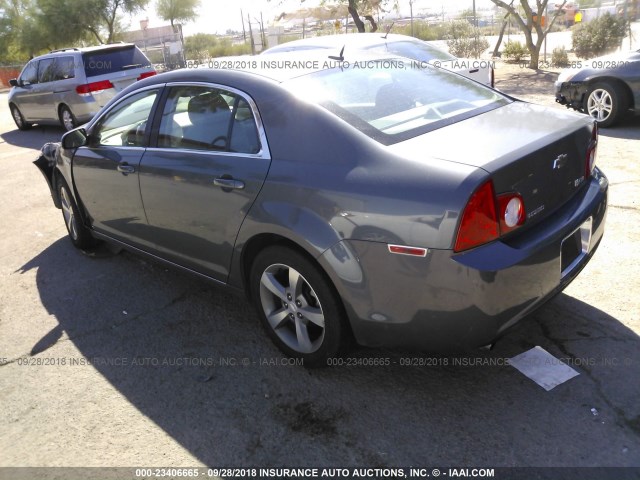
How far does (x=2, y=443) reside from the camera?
10.1ft

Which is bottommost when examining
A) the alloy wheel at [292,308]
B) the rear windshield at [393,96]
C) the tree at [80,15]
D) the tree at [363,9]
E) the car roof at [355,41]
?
the alloy wheel at [292,308]

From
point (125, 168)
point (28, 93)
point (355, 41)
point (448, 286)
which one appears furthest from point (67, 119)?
point (448, 286)

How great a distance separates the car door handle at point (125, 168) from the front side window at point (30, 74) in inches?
442

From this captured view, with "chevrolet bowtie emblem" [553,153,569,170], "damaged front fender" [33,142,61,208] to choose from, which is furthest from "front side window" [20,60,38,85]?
"chevrolet bowtie emblem" [553,153,569,170]

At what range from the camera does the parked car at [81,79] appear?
12.2 meters

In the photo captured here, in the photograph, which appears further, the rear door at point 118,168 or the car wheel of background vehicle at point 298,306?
the rear door at point 118,168

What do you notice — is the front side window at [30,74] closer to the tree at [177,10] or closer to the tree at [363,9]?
the tree at [363,9]

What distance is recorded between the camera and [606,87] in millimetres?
8195

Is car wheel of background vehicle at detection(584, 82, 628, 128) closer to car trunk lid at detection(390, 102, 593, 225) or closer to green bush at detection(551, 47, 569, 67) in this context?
car trunk lid at detection(390, 102, 593, 225)

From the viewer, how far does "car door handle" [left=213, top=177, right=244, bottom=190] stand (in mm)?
3341

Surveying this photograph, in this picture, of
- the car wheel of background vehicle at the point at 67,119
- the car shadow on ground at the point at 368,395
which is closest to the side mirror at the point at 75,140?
the car shadow on ground at the point at 368,395

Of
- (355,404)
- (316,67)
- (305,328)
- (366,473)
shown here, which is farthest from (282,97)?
(366,473)

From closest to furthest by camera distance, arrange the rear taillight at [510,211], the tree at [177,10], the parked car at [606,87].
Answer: the rear taillight at [510,211] < the parked car at [606,87] < the tree at [177,10]

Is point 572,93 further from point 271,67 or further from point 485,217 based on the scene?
point 485,217
